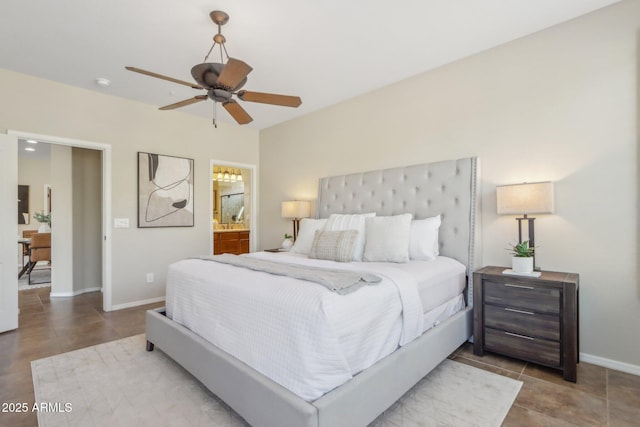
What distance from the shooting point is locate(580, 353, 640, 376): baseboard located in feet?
7.36

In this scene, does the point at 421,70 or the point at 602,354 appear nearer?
the point at 602,354

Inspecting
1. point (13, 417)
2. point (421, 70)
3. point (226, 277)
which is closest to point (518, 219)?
point (421, 70)

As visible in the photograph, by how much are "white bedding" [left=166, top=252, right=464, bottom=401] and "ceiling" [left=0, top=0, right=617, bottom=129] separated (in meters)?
1.95

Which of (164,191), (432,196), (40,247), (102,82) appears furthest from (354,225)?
(40,247)

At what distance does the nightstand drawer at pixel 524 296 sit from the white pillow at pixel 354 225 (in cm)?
112

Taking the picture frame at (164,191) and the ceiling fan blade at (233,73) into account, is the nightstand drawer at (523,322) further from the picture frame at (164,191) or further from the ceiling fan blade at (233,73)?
the picture frame at (164,191)

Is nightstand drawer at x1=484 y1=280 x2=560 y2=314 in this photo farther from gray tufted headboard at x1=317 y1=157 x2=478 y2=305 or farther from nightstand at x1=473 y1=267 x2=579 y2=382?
gray tufted headboard at x1=317 y1=157 x2=478 y2=305

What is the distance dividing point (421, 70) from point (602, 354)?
2.94 meters

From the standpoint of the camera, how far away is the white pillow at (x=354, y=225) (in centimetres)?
307

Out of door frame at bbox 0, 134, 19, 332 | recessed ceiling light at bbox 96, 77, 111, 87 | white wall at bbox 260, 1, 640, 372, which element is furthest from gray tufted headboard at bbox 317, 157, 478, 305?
door frame at bbox 0, 134, 19, 332

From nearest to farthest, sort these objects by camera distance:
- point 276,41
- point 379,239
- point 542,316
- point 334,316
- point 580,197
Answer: point 334,316 < point 542,316 < point 580,197 < point 276,41 < point 379,239

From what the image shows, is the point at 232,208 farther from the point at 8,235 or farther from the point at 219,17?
the point at 219,17

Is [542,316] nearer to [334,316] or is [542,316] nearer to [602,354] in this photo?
[602,354]

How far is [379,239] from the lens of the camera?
115 inches
